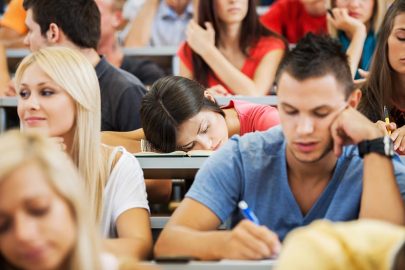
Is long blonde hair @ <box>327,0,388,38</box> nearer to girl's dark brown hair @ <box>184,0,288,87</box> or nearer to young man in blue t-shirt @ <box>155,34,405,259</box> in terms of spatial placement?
girl's dark brown hair @ <box>184,0,288,87</box>

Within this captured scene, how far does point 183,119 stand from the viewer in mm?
3053

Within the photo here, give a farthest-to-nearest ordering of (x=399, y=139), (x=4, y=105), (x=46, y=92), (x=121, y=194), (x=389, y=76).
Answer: (x=4, y=105), (x=389, y=76), (x=399, y=139), (x=46, y=92), (x=121, y=194)

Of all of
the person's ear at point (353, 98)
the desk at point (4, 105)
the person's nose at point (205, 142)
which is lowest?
the desk at point (4, 105)

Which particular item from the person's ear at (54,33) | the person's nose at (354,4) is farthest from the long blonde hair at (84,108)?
the person's nose at (354,4)

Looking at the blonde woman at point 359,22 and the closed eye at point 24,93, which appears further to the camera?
the blonde woman at point 359,22

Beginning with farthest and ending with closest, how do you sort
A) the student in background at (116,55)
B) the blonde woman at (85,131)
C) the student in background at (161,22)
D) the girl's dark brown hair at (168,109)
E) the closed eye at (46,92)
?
the student in background at (161,22) → the student in background at (116,55) → the girl's dark brown hair at (168,109) → the closed eye at (46,92) → the blonde woman at (85,131)

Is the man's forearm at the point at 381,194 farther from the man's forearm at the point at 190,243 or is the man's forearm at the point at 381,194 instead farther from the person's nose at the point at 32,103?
the person's nose at the point at 32,103

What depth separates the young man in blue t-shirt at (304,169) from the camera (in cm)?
215

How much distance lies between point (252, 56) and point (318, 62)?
5.91 feet

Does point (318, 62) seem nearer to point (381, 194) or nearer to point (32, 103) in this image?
point (381, 194)

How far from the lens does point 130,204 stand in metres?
2.41

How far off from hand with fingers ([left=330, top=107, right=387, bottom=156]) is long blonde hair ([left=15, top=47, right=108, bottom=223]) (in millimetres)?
669

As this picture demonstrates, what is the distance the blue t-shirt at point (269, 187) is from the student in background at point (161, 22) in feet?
8.89

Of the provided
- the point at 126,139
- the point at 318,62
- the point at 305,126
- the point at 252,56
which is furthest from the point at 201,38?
the point at 305,126
